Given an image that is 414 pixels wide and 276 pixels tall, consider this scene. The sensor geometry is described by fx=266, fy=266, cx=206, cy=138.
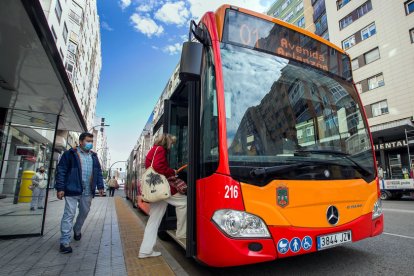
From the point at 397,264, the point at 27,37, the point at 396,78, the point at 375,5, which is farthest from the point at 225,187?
the point at 375,5

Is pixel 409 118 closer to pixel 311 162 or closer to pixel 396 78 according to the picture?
pixel 396 78

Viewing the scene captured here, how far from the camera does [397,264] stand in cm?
339

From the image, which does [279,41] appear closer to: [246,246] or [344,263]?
[246,246]

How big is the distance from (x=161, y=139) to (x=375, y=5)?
27482mm

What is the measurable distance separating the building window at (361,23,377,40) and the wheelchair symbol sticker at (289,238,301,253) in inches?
1060

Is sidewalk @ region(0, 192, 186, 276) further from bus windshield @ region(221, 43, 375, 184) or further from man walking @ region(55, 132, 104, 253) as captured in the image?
bus windshield @ region(221, 43, 375, 184)

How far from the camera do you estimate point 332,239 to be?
291 centimetres

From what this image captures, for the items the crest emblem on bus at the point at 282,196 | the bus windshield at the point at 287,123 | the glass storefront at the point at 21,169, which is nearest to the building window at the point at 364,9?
the bus windshield at the point at 287,123

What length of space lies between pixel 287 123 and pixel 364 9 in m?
28.2

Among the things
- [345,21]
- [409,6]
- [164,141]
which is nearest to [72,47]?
[164,141]

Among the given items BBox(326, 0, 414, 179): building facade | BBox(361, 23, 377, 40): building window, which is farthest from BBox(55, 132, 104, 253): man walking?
BBox(361, 23, 377, 40): building window

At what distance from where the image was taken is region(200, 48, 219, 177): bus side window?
2.83 meters

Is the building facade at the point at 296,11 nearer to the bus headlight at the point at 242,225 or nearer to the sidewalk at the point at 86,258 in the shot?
the sidewalk at the point at 86,258

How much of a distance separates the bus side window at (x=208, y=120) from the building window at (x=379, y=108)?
23.8 metres
